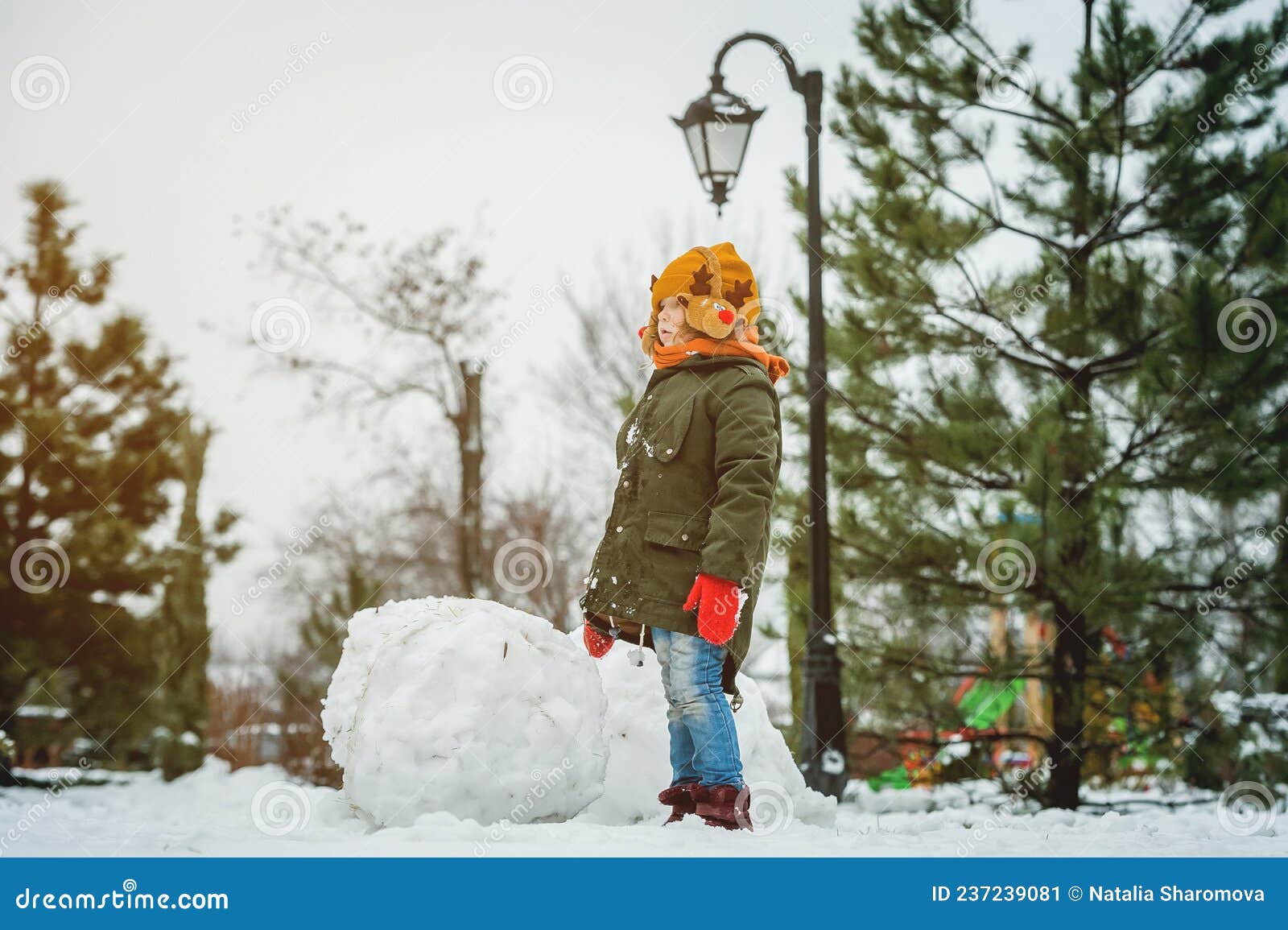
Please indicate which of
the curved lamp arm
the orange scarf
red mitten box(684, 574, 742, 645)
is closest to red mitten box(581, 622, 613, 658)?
red mitten box(684, 574, 742, 645)

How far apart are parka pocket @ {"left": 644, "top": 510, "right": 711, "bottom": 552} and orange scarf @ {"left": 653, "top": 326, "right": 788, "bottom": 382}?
0.54m

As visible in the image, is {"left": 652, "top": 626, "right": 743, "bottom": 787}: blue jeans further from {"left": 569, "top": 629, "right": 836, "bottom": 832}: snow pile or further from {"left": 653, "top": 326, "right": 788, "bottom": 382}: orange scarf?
{"left": 653, "top": 326, "right": 788, "bottom": 382}: orange scarf

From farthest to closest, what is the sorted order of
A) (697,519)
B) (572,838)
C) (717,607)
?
(697,519) < (717,607) < (572,838)

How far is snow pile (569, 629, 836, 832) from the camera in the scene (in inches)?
156

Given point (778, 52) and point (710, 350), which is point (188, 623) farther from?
point (710, 350)

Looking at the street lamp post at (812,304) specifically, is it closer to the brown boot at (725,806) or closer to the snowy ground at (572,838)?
the snowy ground at (572,838)

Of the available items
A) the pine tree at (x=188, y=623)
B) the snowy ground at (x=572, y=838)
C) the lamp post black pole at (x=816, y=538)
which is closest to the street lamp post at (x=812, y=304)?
the lamp post black pole at (x=816, y=538)

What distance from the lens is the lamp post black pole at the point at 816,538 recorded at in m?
6.24

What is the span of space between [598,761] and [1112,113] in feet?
18.9

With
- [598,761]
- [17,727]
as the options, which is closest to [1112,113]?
[598,761]

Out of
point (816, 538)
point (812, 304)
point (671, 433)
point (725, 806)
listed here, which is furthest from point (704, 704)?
point (812, 304)

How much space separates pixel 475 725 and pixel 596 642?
1.90 ft

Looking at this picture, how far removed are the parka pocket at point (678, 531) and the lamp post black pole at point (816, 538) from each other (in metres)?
2.98

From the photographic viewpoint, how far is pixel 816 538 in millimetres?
6539
